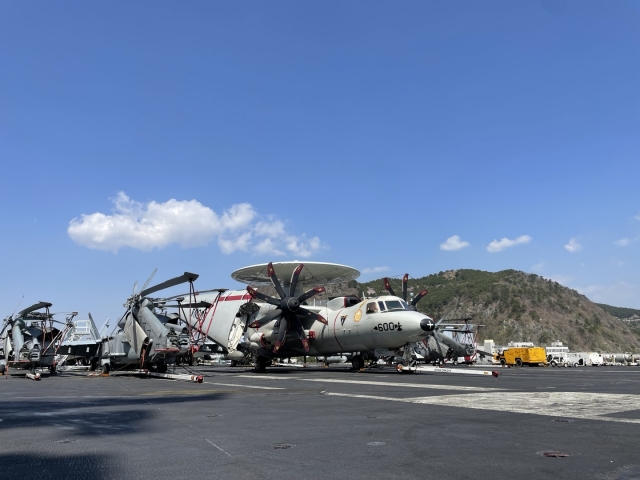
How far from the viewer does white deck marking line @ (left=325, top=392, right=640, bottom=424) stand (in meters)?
12.1

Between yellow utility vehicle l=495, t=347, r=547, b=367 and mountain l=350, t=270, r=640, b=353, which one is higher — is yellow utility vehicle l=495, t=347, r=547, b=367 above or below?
below

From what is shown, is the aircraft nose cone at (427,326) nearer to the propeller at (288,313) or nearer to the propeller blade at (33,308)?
the propeller at (288,313)

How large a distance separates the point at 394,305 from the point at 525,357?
44.4m

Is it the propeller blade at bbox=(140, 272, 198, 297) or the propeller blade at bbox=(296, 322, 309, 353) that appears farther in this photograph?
the propeller blade at bbox=(296, 322, 309, 353)

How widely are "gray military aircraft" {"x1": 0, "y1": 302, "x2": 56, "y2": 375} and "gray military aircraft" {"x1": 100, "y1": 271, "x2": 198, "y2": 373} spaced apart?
5.92 m

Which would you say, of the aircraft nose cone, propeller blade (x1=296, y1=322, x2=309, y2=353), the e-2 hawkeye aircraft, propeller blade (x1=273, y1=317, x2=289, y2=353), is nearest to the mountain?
the e-2 hawkeye aircraft

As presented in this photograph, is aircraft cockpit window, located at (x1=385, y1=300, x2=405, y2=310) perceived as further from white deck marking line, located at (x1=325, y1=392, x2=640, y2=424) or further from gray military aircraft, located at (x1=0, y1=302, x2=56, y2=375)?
gray military aircraft, located at (x1=0, y1=302, x2=56, y2=375)

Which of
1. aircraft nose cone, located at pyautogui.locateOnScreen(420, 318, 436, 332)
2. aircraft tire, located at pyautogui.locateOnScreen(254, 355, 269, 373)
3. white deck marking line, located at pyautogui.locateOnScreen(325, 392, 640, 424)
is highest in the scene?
aircraft nose cone, located at pyautogui.locateOnScreen(420, 318, 436, 332)

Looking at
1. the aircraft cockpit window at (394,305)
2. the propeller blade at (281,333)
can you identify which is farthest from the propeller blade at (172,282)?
the aircraft cockpit window at (394,305)

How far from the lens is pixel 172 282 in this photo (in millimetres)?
36250

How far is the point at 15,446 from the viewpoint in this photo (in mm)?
8508

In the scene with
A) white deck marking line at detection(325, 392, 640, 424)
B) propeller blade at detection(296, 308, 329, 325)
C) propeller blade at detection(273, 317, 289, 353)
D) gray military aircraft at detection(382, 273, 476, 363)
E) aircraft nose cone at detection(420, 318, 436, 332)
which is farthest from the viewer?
gray military aircraft at detection(382, 273, 476, 363)

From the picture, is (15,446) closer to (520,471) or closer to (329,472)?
(329,472)

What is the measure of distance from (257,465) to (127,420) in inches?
252
